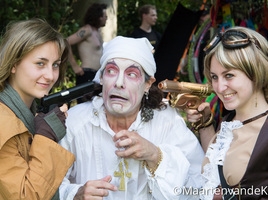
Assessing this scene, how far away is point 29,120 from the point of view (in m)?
2.20


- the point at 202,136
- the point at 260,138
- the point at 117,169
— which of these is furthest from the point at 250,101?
the point at 117,169

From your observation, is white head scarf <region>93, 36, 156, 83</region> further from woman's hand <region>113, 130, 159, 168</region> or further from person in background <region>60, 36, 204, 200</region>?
woman's hand <region>113, 130, 159, 168</region>

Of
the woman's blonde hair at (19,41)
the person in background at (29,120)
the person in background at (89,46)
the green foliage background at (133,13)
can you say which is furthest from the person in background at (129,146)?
the green foliage background at (133,13)

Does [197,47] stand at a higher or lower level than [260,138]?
higher

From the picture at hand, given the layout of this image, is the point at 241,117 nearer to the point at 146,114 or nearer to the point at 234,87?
the point at 234,87

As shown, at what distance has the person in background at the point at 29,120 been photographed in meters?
1.90

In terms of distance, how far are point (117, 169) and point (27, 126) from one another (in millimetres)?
659

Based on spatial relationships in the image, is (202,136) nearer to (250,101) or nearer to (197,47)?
(250,101)

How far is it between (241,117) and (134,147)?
26.2 inches

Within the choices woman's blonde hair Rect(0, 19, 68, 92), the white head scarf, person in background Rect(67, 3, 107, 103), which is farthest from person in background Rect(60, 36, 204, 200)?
person in background Rect(67, 3, 107, 103)

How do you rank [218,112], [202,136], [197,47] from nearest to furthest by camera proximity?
1. [202,136]
2. [218,112]
3. [197,47]

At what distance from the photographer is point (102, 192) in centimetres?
210

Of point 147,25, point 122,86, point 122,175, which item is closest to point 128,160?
point 122,175

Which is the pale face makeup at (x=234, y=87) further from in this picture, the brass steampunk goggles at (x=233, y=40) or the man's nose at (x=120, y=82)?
the man's nose at (x=120, y=82)
